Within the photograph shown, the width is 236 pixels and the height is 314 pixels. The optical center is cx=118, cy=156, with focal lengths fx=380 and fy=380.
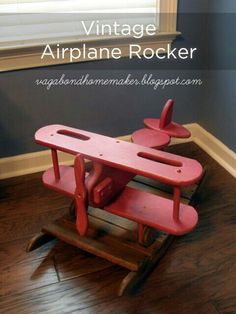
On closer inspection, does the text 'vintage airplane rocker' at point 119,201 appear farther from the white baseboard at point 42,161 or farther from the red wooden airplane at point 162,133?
the white baseboard at point 42,161

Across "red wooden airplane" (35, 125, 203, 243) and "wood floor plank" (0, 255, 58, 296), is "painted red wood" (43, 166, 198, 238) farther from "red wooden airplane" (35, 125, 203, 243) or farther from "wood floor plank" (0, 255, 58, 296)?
"wood floor plank" (0, 255, 58, 296)

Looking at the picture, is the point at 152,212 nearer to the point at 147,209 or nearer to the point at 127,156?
the point at 147,209

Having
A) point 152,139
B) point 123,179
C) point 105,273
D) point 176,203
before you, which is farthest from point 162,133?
point 105,273

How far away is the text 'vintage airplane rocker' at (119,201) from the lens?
120cm

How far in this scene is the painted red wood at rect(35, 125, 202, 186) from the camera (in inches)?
45.7

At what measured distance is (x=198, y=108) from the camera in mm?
2125

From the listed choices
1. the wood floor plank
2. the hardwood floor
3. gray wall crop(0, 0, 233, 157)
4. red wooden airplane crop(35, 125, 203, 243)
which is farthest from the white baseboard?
the wood floor plank

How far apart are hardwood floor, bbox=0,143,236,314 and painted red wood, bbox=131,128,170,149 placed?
1.09ft

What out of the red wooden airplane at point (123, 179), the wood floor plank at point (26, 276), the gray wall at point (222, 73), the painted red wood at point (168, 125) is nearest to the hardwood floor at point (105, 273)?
the wood floor plank at point (26, 276)

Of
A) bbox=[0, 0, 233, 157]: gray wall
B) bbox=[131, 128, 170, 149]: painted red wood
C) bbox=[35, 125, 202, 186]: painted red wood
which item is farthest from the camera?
bbox=[0, 0, 233, 157]: gray wall

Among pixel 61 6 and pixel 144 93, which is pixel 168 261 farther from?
pixel 61 6

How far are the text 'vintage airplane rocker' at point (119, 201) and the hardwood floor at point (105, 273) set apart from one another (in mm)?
57

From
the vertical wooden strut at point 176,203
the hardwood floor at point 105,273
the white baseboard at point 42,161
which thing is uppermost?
the vertical wooden strut at point 176,203

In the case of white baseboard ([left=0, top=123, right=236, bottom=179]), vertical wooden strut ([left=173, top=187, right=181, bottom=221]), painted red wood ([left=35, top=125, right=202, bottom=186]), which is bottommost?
white baseboard ([left=0, top=123, right=236, bottom=179])
